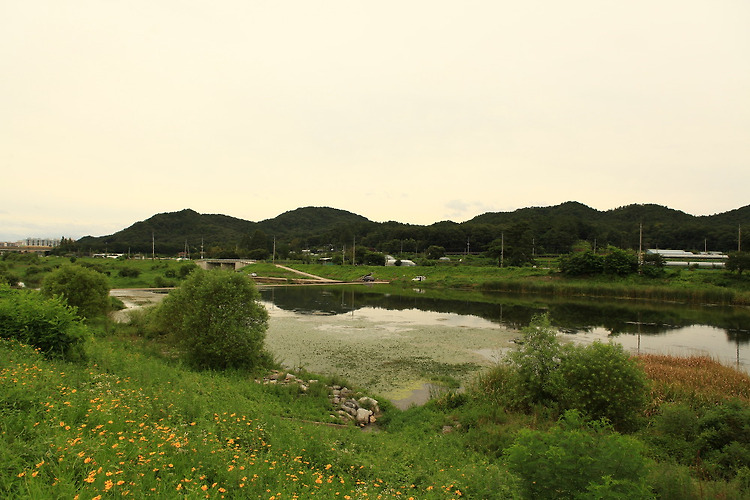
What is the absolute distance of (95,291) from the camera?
24.7 metres

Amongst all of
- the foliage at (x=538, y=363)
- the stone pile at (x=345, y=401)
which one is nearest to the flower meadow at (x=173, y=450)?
the stone pile at (x=345, y=401)

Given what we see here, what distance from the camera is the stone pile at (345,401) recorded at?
42.0ft

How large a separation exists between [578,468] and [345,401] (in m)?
9.44

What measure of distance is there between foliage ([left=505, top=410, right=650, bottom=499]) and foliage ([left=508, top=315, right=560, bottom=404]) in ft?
20.2

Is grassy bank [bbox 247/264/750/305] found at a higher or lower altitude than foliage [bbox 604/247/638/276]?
lower

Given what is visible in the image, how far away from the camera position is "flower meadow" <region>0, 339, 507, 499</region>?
4.76 meters

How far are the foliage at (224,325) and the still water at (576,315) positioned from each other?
62.9ft

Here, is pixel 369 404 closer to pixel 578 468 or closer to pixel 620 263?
pixel 578 468

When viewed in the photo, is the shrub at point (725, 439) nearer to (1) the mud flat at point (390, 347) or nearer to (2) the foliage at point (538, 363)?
(2) the foliage at point (538, 363)

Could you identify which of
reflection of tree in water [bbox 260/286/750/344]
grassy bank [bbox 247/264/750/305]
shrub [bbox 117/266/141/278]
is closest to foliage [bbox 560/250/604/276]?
grassy bank [bbox 247/264/750/305]

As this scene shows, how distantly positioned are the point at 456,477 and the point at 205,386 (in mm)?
8322

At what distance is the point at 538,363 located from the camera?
1294 cm

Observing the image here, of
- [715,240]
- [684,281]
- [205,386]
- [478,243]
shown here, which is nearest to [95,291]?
[205,386]

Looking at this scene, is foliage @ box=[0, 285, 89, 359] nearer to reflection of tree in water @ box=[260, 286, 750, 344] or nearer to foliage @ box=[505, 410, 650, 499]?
foliage @ box=[505, 410, 650, 499]
